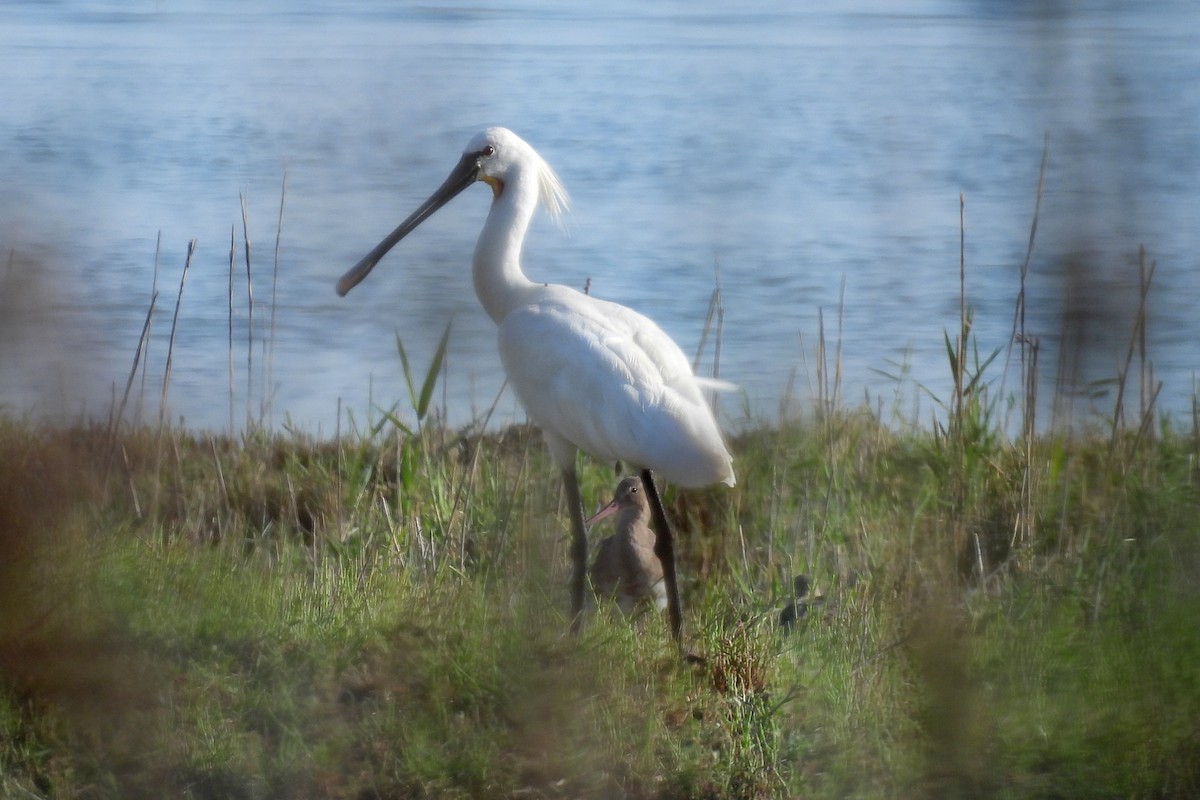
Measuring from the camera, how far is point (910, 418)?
4.28 meters

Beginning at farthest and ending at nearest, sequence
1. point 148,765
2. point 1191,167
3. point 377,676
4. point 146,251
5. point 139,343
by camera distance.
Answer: point 377,676 < point 148,765 < point 139,343 < point 146,251 < point 1191,167

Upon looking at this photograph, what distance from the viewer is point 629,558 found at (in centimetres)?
410

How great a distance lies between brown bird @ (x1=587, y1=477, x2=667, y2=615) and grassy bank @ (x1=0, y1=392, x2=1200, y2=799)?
0.17m

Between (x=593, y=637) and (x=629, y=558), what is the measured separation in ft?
8.95

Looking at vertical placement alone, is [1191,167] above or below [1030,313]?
above

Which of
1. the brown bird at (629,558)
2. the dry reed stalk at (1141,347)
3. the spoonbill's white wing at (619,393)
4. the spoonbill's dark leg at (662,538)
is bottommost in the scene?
the brown bird at (629,558)

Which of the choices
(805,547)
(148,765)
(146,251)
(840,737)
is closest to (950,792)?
(146,251)

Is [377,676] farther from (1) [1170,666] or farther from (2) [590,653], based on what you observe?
(1) [1170,666]

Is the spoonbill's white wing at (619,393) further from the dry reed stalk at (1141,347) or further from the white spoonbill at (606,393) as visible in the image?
the dry reed stalk at (1141,347)

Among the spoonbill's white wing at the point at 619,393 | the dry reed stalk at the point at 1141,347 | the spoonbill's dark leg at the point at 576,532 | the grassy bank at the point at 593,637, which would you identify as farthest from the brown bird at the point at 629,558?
the dry reed stalk at the point at 1141,347

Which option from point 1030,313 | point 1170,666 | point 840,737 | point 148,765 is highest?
point 1030,313

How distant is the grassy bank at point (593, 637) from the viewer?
1050 millimetres

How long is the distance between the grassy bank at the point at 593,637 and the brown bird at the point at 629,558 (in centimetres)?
17

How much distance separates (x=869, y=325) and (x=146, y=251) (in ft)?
1.66
